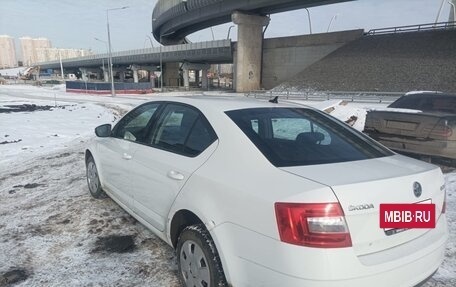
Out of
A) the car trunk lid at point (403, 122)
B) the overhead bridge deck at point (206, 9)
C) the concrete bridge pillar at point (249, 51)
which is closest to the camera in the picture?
the car trunk lid at point (403, 122)

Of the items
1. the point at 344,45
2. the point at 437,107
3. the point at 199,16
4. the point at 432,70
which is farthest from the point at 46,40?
the point at 437,107

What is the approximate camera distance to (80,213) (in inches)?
185

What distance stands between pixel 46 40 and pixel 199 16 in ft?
546

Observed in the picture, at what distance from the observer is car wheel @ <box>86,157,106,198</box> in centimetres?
501

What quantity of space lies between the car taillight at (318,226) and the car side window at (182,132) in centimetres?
104

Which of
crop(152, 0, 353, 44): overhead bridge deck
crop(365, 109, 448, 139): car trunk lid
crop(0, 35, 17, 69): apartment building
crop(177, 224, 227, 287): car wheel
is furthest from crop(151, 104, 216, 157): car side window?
crop(0, 35, 17, 69): apartment building

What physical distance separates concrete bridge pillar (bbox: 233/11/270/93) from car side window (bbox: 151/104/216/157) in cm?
4823

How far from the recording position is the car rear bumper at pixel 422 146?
6.66 m

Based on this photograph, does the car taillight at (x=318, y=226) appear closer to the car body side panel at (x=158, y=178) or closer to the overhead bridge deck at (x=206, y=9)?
the car body side panel at (x=158, y=178)

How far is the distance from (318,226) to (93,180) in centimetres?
400

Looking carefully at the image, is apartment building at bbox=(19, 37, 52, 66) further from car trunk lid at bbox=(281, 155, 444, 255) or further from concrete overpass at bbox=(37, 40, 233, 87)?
car trunk lid at bbox=(281, 155, 444, 255)

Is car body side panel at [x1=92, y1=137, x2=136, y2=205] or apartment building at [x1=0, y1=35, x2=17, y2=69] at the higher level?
apartment building at [x1=0, y1=35, x2=17, y2=69]

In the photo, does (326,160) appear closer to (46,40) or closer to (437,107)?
(437,107)

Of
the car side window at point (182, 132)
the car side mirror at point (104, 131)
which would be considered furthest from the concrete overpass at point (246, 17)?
the car side window at point (182, 132)
